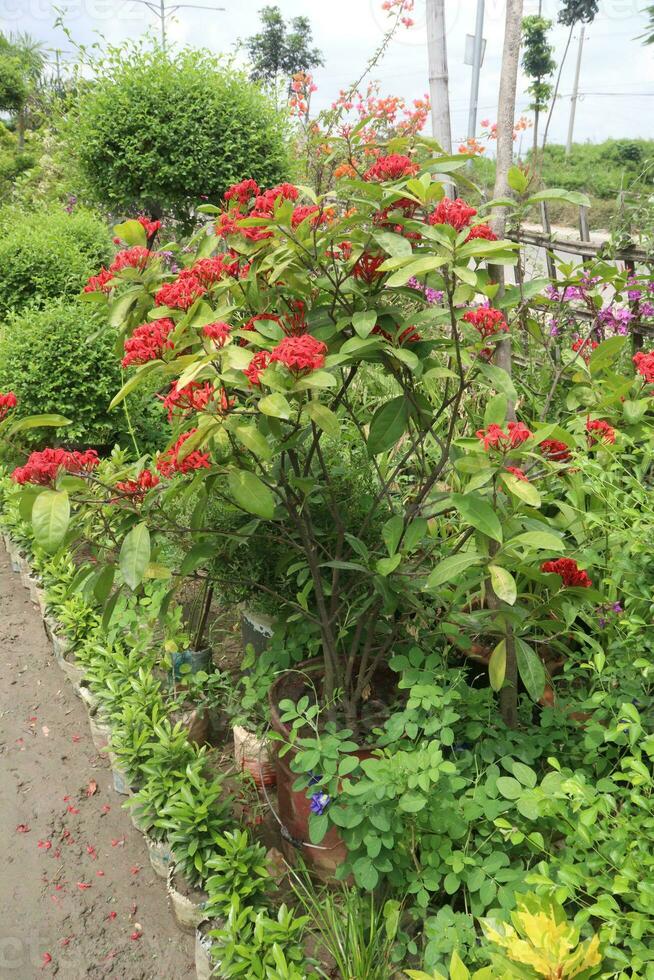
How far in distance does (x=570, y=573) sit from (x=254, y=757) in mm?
1084

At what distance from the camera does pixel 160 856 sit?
6.45 feet

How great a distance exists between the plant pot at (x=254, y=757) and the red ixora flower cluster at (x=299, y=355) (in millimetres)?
1201

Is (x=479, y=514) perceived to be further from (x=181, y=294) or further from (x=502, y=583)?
(x=181, y=294)

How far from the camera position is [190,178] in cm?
455

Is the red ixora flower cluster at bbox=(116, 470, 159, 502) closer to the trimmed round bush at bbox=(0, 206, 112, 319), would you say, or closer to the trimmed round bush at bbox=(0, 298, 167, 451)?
the trimmed round bush at bbox=(0, 298, 167, 451)

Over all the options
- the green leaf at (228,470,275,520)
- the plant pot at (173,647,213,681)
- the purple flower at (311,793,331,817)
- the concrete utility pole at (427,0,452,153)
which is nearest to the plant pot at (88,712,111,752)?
the plant pot at (173,647,213,681)

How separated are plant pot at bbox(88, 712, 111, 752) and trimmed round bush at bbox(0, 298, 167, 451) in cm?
176

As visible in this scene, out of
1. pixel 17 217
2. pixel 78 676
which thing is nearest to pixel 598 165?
pixel 17 217

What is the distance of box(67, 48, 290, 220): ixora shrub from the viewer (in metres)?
4.46

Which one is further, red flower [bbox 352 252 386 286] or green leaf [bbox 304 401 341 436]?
red flower [bbox 352 252 386 286]

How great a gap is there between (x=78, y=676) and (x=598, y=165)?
28.2m

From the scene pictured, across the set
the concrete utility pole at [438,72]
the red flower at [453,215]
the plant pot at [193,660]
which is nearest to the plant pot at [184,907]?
the plant pot at [193,660]

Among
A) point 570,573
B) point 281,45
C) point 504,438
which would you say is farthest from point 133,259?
point 281,45

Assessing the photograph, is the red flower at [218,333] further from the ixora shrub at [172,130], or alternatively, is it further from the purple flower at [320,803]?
the ixora shrub at [172,130]
